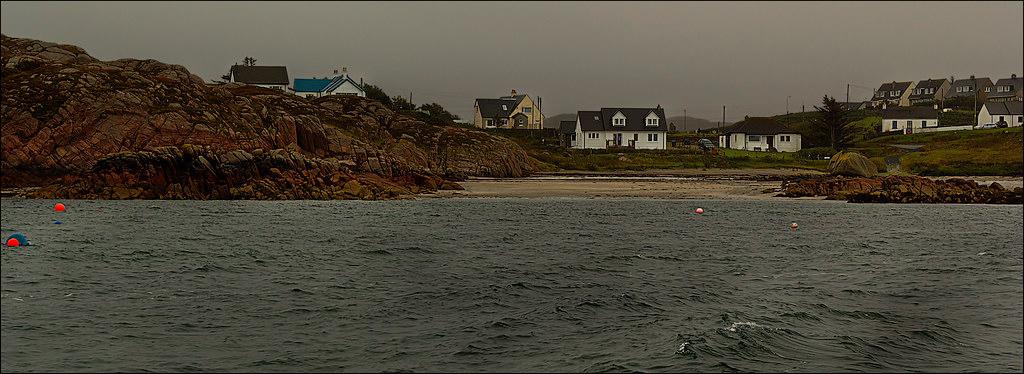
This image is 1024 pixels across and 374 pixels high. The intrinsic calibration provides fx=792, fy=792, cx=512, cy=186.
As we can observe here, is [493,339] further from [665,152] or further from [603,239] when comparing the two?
[665,152]

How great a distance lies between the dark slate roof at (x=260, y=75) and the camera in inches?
5281

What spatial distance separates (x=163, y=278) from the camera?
77.8 ft

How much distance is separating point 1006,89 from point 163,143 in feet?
593

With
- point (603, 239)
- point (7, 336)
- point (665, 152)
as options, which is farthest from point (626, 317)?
point (665, 152)

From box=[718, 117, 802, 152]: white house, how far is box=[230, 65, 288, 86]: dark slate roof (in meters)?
75.2

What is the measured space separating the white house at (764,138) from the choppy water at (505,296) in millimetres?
81567

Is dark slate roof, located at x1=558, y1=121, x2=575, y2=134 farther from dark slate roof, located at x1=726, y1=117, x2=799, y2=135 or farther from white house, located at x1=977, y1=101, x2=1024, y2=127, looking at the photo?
white house, located at x1=977, y1=101, x2=1024, y2=127

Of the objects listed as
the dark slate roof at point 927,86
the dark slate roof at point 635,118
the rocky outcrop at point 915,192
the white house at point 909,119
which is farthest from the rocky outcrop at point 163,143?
the dark slate roof at point 927,86

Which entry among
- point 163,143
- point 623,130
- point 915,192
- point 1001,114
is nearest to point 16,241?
point 163,143

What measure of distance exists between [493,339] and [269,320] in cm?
540

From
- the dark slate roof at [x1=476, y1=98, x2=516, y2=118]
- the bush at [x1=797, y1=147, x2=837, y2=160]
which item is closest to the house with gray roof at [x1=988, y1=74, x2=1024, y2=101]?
the bush at [x1=797, y1=147, x2=837, y2=160]

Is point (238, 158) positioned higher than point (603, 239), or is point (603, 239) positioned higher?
point (238, 158)

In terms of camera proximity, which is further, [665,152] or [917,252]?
[665,152]

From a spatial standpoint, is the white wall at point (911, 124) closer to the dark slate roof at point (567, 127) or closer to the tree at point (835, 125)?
the tree at point (835, 125)
